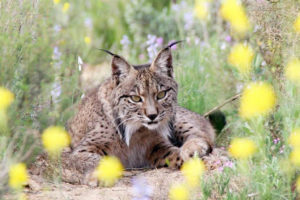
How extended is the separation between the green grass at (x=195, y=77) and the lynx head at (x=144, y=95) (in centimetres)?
42

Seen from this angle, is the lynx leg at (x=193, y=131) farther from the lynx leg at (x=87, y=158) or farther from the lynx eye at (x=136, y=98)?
the lynx leg at (x=87, y=158)

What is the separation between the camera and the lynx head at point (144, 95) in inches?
196

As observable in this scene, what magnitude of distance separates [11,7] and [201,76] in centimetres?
267

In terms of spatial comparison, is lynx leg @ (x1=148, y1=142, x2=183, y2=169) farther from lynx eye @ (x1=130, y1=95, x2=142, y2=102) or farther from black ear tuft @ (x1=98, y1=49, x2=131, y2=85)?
black ear tuft @ (x1=98, y1=49, x2=131, y2=85)

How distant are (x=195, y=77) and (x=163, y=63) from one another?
150 centimetres

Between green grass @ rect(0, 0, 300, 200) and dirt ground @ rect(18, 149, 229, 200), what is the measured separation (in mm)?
287

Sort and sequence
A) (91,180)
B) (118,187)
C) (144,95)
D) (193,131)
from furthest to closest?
(193,131) → (144,95) → (91,180) → (118,187)

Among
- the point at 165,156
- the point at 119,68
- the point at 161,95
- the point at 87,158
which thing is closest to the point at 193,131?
the point at 165,156

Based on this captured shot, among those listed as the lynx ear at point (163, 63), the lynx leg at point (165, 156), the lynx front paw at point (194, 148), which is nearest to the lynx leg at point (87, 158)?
the lynx leg at point (165, 156)

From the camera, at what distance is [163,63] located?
5.21m

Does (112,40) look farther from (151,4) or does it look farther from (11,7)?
(11,7)

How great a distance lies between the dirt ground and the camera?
13.0 ft

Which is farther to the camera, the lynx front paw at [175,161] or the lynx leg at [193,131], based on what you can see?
the lynx leg at [193,131]

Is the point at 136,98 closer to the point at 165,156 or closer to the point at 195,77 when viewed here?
the point at 165,156
